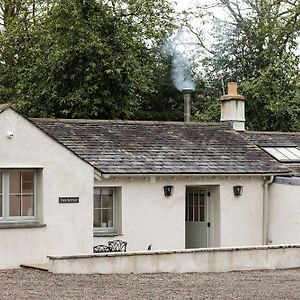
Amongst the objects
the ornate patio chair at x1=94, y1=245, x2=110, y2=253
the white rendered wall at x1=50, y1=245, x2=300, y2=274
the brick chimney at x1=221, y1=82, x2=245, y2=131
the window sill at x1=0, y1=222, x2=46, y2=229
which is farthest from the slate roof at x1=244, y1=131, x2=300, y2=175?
the window sill at x1=0, y1=222, x2=46, y2=229

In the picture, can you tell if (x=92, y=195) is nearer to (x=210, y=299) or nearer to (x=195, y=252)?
(x=195, y=252)

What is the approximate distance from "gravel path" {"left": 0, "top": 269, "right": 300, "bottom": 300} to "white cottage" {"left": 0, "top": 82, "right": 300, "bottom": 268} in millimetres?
1901

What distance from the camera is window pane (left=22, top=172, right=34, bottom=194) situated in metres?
20.6

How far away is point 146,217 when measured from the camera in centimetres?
A: 2305

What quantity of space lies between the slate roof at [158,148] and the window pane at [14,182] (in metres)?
2.07

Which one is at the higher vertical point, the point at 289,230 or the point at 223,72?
the point at 223,72

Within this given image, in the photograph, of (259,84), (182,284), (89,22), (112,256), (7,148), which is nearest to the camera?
(182,284)

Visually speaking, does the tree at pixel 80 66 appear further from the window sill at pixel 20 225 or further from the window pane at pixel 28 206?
the window sill at pixel 20 225

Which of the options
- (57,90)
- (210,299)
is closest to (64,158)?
(210,299)

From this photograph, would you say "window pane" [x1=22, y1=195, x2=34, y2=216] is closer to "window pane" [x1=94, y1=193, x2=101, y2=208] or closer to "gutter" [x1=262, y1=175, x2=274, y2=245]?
"window pane" [x1=94, y1=193, x2=101, y2=208]

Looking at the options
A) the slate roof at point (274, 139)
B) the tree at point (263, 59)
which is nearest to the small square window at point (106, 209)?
the slate roof at point (274, 139)

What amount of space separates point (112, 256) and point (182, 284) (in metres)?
2.15

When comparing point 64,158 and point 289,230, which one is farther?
point 289,230

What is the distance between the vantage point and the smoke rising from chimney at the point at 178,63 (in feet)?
139
